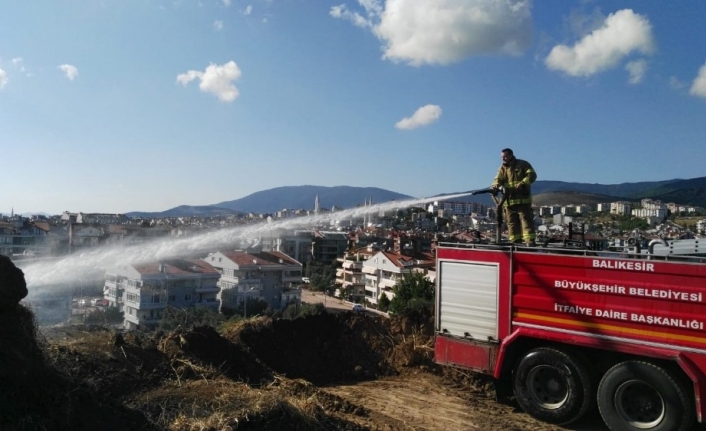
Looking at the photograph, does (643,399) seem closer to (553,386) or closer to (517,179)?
(553,386)

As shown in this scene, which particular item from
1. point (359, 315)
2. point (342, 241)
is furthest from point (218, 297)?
point (342, 241)

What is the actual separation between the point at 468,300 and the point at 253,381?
146 inches

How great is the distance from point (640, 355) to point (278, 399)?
170 inches

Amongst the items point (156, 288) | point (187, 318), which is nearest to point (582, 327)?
point (187, 318)

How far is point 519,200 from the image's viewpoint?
8.72 meters

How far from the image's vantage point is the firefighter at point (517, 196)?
8672mm

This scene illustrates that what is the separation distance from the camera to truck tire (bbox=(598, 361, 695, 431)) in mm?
6031

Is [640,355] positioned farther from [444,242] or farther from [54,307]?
[54,307]

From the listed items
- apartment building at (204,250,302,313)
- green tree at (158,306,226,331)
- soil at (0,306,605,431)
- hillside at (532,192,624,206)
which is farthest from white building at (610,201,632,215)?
soil at (0,306,605,431)

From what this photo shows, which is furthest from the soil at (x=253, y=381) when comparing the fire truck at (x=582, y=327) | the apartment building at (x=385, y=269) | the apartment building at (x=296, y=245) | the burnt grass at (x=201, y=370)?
the apartment building at (x=296, y=245)

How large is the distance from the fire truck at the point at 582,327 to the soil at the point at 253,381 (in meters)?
0.66

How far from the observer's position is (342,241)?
87.9 m

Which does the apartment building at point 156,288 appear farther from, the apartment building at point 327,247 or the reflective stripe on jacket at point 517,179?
the apartment building at point 327,247

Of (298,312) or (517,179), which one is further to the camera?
(298,312)
